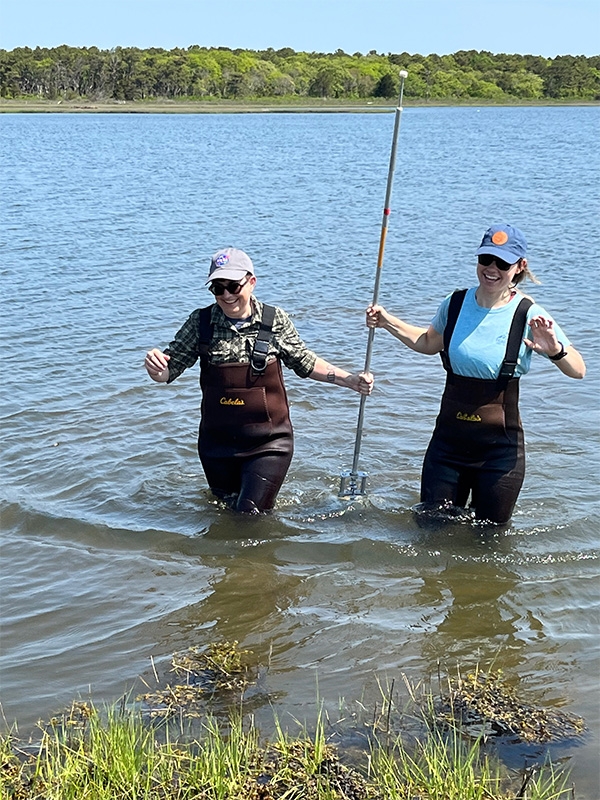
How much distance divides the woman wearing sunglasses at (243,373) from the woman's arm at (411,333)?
396 mm

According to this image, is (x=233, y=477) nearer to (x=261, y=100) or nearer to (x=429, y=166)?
(x=429, y=166)

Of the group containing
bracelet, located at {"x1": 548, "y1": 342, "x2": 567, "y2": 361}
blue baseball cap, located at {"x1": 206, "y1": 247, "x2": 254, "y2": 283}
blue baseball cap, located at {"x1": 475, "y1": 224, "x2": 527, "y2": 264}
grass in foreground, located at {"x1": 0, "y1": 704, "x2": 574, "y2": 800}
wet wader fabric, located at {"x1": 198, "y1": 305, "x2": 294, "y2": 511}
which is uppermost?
blue baseball cap, located at {"x1": 475, "y1": 224, "x2": 527, "y2": 264}

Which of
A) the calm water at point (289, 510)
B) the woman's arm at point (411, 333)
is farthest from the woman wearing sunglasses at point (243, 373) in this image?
the calm water at point (289, 510)

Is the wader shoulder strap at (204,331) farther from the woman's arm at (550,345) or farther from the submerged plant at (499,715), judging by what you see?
the submerged plant at (499,715)

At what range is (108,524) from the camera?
7.88 metres

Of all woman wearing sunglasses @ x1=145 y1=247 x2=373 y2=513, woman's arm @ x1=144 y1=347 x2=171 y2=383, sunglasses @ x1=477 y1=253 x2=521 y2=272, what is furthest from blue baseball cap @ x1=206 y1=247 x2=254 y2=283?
sunglasses @ x1=477 y1=253 x2=521 y2=272

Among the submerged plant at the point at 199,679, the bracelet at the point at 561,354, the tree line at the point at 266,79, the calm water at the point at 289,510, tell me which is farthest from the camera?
the tree line at the point at 266,79

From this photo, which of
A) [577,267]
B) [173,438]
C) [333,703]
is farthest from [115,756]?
[577,267]

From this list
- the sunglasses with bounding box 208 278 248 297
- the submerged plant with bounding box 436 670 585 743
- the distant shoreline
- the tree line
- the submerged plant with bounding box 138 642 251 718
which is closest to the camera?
the submerged plant with bounding box 436 670 585 743

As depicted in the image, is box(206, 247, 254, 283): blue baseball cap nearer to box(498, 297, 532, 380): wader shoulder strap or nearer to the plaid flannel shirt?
the plaid flannel shirt

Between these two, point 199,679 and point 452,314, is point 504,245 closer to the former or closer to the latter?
point 452,314

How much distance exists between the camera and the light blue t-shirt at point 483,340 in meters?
6.25

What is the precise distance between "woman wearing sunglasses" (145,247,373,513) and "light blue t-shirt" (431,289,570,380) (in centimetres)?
84

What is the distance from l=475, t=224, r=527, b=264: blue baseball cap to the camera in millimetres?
6039
